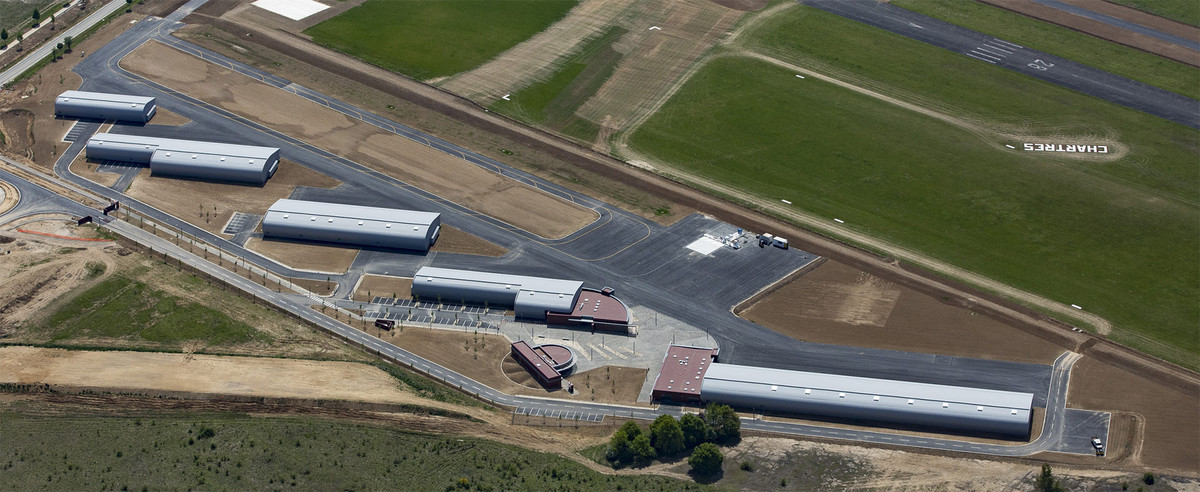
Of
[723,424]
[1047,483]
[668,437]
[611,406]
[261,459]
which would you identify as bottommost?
[611,406]

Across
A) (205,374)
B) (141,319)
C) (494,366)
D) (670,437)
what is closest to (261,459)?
(205,374)

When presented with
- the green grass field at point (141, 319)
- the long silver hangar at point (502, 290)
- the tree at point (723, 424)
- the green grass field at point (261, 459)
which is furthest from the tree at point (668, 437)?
the green grass field at point (141, 319)

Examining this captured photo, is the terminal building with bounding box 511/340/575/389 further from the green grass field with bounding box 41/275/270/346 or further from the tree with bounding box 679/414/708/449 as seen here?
the green grass field with bounding box 41/275/270/346

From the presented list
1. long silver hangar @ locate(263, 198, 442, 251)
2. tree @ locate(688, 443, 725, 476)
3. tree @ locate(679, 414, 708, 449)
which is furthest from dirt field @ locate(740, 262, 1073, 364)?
long silver hangar @ locate(263, 198, 442, 251)

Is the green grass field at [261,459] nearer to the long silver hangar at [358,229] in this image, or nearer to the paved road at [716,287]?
the paved road at [716,287]

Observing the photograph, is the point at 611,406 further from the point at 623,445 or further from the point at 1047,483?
the point at 1047,483
